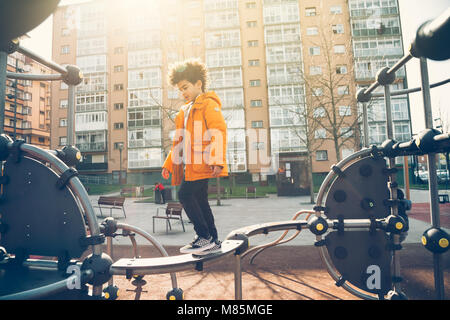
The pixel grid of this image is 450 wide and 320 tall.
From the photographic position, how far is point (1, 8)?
75 centimetres

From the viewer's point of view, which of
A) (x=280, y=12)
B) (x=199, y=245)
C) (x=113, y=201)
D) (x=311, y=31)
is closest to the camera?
(x=199, y=245)

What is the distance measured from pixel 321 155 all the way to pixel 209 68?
15.6 meters

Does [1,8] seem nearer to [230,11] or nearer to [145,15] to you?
[230,11]

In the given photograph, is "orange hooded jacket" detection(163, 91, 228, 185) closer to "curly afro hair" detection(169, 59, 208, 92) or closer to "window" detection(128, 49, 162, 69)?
"curly afro hair" detection(169, 59, 208, 92)

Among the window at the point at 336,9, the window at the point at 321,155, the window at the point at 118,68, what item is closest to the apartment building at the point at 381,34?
the window at the point at 336,9

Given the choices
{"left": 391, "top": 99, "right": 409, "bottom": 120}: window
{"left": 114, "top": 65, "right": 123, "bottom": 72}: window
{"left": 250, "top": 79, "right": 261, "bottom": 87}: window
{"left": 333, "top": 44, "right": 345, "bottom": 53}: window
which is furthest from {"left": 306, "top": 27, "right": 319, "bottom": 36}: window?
{"left": 114, "top": 65, "right": 123, "bottom": 72}: window

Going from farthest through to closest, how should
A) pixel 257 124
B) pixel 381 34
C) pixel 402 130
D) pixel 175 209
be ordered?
pixel 257 124 → pixel 381 34 → pixel 402 130 → pixel 175 209

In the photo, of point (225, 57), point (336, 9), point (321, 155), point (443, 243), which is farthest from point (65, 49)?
point (443, 243)

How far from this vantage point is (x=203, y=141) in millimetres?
2221

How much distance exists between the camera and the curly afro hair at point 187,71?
8.26ft

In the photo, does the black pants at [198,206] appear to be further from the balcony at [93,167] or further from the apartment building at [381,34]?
the balcony at [93,167]

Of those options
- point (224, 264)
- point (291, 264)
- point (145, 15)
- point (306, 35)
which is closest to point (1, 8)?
point (224, 264)

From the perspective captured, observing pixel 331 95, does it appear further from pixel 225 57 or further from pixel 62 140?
pixel 62 140
